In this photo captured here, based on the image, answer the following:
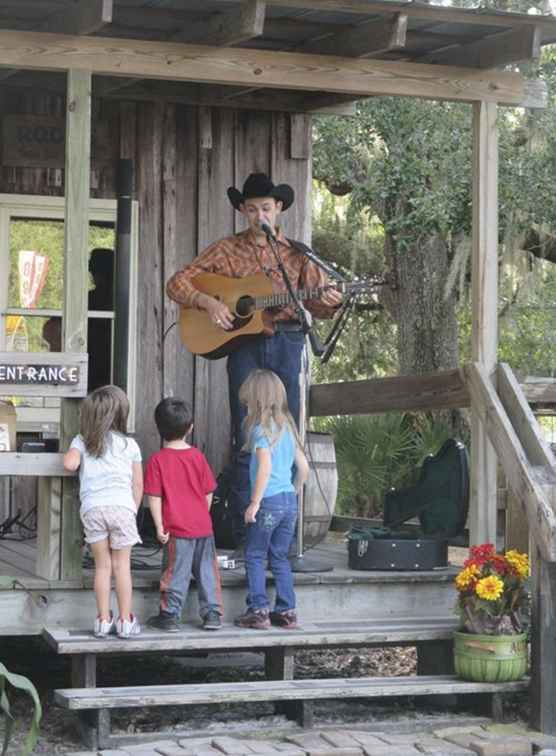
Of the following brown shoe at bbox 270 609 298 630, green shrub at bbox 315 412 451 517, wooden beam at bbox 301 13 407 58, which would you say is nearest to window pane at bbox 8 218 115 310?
wooden beam at bbox 301 13 407 58

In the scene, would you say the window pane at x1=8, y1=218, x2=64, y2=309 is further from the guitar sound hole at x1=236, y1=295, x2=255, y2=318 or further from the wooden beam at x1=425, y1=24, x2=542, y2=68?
the wooden beam at x1=425, y1=24, x2=542, y2=68

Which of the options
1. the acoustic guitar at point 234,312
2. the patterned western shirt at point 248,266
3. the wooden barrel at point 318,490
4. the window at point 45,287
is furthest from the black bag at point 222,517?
the patterned western shirt at point 248,266

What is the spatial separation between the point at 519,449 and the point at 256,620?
149 centimetres

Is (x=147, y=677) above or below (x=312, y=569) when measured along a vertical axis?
below

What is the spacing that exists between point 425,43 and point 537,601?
2.87 meters

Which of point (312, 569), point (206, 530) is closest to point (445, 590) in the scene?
point (312, 569)

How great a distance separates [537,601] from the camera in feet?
22.5

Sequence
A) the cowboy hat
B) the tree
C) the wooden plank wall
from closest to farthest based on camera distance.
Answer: the cowboy hat, the wooden plank wall, the tree

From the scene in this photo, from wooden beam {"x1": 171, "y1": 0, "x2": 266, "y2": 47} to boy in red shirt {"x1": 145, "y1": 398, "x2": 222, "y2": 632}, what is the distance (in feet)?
5.69

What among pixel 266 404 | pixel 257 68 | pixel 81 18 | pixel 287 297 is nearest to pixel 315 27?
pixel 257 68

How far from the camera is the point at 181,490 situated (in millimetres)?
6848

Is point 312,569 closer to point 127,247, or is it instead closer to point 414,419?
point 127,247

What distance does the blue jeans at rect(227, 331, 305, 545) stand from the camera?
7.54 m

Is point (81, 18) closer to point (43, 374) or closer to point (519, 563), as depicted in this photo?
point (43, 374)
